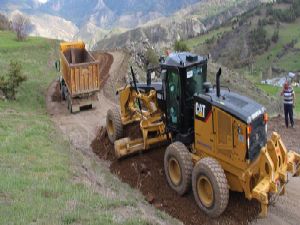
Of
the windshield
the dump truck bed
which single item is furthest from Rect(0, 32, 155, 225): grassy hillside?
the windshield

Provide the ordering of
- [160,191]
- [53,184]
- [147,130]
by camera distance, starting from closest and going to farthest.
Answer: [53,184]
[160,191]
[147,130]

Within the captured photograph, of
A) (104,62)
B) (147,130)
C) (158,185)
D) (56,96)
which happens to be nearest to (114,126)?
(147,130)

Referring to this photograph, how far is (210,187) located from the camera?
10.4 meters

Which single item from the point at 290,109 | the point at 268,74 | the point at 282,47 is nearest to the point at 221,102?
the point at 290,109

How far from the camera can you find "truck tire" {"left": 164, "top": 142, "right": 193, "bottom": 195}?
11.1 m

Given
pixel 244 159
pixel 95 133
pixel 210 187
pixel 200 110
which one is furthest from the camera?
pixel 95 133

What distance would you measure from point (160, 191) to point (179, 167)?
3.42 ft

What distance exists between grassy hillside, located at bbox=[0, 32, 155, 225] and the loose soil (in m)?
0.62

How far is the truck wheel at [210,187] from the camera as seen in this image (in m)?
9.91

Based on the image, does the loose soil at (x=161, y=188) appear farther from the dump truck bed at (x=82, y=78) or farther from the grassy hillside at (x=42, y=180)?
the dump truck bed at (x=82, y=78)

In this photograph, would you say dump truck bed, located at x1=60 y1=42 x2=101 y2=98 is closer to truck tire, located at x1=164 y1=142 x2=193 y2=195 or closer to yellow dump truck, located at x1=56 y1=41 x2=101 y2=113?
yellow dump truck, located at x1=56 y1=41 x2=101 y2=113

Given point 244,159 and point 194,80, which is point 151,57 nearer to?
point 194,80

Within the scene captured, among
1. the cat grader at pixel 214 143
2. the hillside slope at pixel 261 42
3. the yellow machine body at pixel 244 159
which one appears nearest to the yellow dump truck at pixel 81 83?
the cat grader at pixel 214 143

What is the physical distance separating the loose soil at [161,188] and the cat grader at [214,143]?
0.27m
